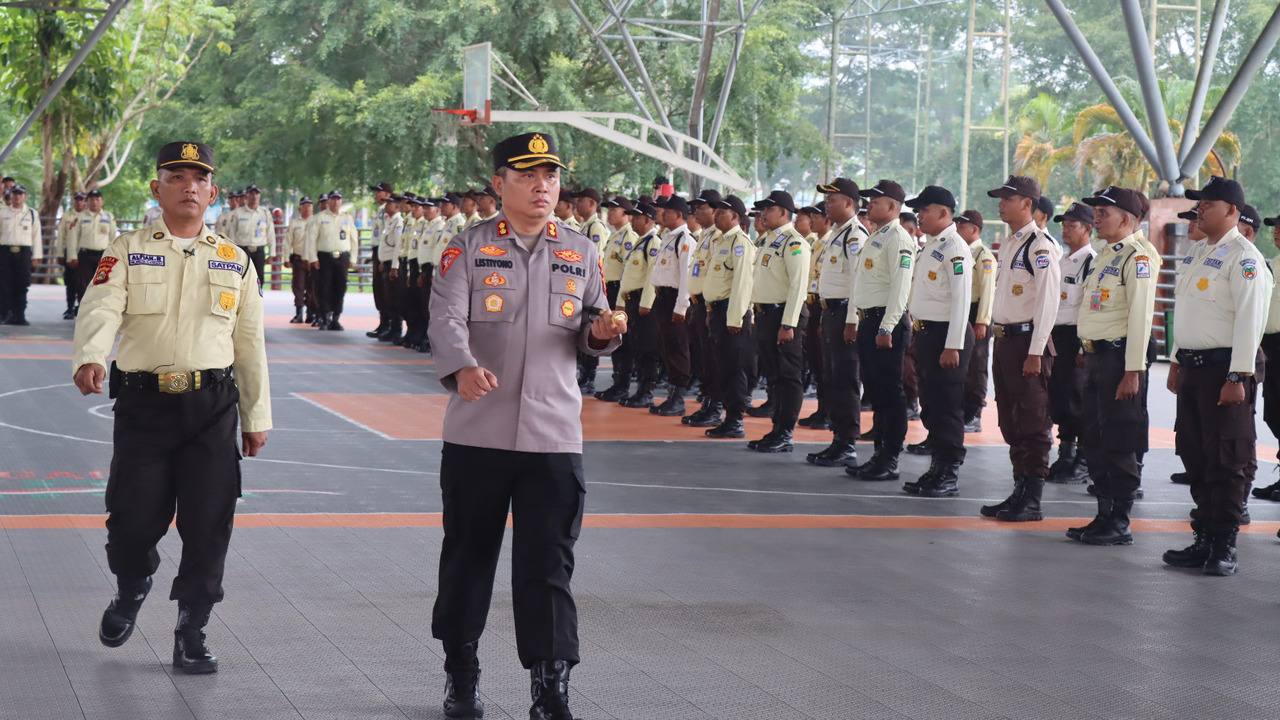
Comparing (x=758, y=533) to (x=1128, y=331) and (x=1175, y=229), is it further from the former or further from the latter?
(x=1175, y=229)

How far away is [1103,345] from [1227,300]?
819 millimetres

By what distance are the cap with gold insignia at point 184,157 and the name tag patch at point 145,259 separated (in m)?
0.31

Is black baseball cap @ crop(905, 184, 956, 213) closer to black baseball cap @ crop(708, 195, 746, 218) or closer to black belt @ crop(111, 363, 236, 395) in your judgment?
black baseball cap @ crop(708, 195, 746, 218)

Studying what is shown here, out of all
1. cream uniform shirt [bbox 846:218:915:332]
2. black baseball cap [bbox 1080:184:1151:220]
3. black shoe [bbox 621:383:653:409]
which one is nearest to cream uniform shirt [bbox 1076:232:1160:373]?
black baseball cap [bbox 1080:184:1151:220]

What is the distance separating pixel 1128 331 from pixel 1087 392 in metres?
0.52

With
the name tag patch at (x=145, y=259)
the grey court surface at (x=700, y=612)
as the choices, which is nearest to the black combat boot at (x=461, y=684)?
the grey court surface at (x=700, y=612)

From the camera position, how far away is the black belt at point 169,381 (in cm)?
561

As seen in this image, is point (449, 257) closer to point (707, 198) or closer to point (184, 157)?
point (184, 157)

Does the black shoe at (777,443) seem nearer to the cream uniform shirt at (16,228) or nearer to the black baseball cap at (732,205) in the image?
the black baseball cap at (732,205)

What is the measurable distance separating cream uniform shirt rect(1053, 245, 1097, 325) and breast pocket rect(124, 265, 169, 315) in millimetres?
5900

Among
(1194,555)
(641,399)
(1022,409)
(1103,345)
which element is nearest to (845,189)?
(1022,409)

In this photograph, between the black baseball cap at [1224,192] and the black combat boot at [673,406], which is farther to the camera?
the black combat boot at [673,406]

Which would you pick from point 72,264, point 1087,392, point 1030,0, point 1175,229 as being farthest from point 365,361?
point 1030,0

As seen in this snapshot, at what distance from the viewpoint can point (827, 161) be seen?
36.8 m
